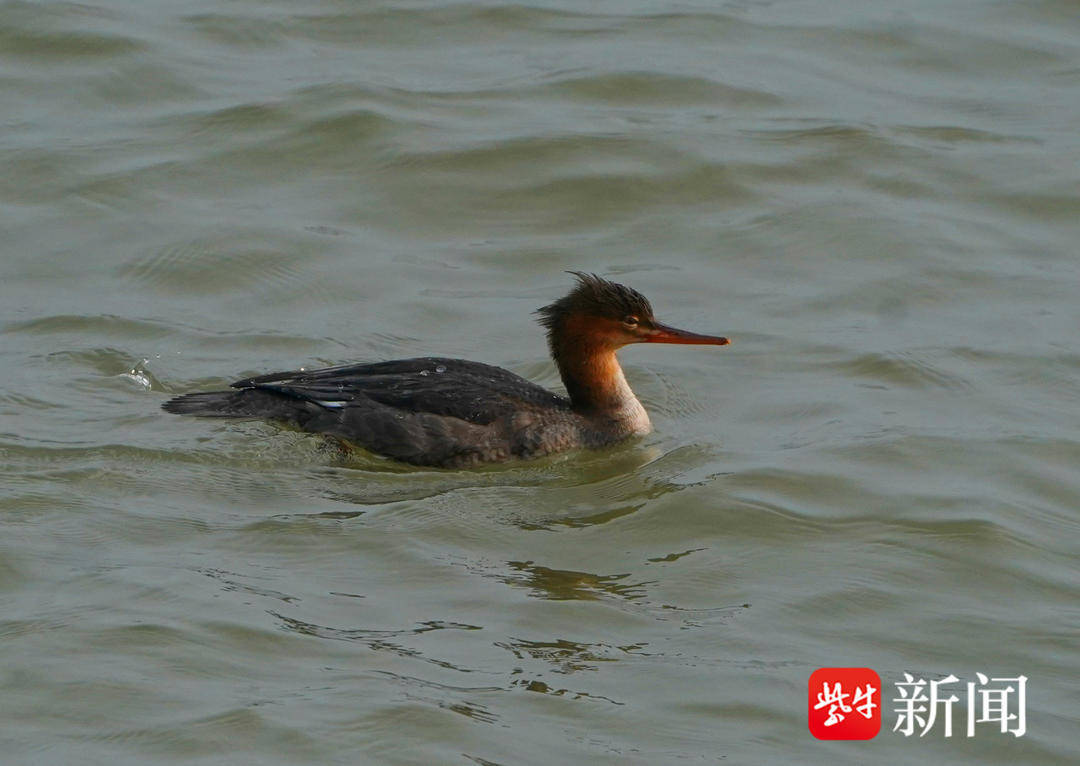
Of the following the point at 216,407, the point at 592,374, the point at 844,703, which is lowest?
the point at 844,703

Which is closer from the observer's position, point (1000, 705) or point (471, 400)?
point (1000, 705)

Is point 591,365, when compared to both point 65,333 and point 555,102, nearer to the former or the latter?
point 65,333

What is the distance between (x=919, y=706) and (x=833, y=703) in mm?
332

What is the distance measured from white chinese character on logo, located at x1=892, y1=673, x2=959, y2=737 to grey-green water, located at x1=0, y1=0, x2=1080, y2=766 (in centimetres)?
9

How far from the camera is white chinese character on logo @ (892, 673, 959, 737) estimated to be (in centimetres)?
678

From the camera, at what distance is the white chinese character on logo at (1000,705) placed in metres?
6.80

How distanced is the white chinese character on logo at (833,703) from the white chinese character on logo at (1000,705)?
1.57ft

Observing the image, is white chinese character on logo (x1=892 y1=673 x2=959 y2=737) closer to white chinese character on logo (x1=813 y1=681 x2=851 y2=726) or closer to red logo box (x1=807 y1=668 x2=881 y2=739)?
red logo box (x1=807 y1=668 x2=881 y2=739)

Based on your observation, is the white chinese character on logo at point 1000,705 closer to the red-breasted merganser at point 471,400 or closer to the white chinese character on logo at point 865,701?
the white chinese character on logo at point 865,701

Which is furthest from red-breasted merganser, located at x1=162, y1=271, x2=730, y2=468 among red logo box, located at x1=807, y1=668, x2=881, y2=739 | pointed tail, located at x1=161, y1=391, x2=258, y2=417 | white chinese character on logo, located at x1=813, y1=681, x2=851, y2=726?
white chinese character on logo, located at x1=813, y1=681, x2=851, y2=726

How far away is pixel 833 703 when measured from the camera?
22.6 ft

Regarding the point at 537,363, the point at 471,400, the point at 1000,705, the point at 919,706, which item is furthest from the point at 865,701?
the point at 537,363

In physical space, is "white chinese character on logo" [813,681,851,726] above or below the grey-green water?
below

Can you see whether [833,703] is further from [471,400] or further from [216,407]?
[216,407]
